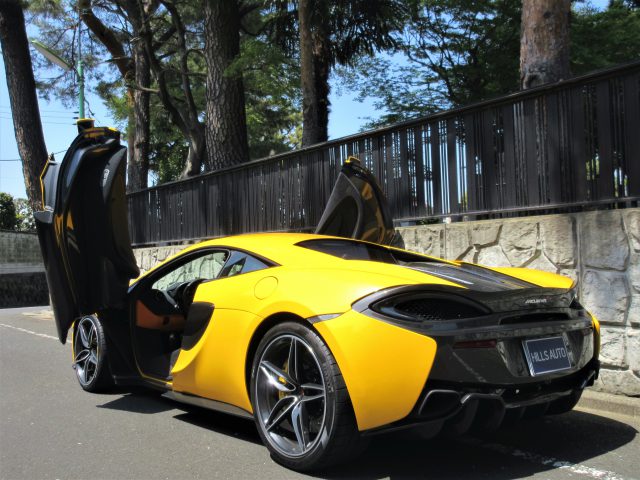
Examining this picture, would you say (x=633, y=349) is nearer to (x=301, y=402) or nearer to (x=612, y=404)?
(x=612, y=404)

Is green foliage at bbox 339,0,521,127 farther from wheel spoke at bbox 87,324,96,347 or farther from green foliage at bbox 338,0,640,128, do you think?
wheel spoke at bbox 87,324,96,347

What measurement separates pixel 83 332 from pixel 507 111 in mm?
4708

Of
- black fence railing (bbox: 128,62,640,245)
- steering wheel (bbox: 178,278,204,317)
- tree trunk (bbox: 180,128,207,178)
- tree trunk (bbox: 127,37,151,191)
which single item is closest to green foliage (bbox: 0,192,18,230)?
tree trunk (bbox: 127,37,151,191)

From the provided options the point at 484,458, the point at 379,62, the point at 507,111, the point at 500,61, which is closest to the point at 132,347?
the point at 484,458

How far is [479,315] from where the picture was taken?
9.93 feet

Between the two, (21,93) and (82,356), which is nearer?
(82,356)

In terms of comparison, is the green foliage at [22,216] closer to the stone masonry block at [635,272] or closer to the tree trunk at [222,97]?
the tree trunk at [222,97]

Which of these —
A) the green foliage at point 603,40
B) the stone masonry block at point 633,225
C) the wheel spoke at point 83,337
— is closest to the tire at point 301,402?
the wheel spoke at point 83,337

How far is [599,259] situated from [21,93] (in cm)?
1588

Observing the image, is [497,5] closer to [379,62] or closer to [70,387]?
[379,62]

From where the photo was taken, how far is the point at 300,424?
3.22 meters

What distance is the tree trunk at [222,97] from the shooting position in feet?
41.1

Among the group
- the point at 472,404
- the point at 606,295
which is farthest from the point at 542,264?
the point at 472,404

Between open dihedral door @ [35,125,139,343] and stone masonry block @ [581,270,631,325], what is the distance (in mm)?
3861
